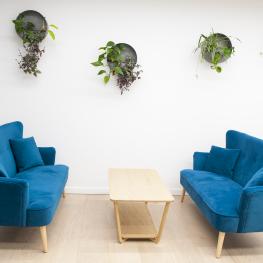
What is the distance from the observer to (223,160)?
3.18 m

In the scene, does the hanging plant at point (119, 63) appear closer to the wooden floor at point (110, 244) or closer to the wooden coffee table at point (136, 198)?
the wooden coffee table at point (136, 198)

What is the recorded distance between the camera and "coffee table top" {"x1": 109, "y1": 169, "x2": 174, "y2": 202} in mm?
2387

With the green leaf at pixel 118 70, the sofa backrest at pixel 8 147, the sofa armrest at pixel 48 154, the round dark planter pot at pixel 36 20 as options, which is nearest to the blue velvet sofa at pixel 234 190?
the green leaf at pixel 118 70

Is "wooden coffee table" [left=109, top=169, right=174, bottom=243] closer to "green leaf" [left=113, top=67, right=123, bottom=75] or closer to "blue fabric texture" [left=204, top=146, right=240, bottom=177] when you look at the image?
"blue fabric texture" [left=204, top=146, right=240, bottom=177]

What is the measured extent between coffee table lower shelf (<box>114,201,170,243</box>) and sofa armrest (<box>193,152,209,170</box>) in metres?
0.76

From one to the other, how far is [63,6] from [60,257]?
2.58 metres

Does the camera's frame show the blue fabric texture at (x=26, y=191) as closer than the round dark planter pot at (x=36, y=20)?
Yes

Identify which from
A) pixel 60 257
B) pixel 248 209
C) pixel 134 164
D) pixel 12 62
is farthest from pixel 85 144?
pixel 248 209

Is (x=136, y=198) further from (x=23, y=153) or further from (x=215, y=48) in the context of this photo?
(x=215, y=48)

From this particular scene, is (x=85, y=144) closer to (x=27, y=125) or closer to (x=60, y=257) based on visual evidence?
(x=27, y=125)

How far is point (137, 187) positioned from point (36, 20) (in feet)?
6.94

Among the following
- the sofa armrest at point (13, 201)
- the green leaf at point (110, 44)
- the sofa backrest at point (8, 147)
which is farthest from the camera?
the green leaf at point (110, 44)

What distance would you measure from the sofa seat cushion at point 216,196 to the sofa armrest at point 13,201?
1480mm

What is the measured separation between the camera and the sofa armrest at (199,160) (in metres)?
3.38
